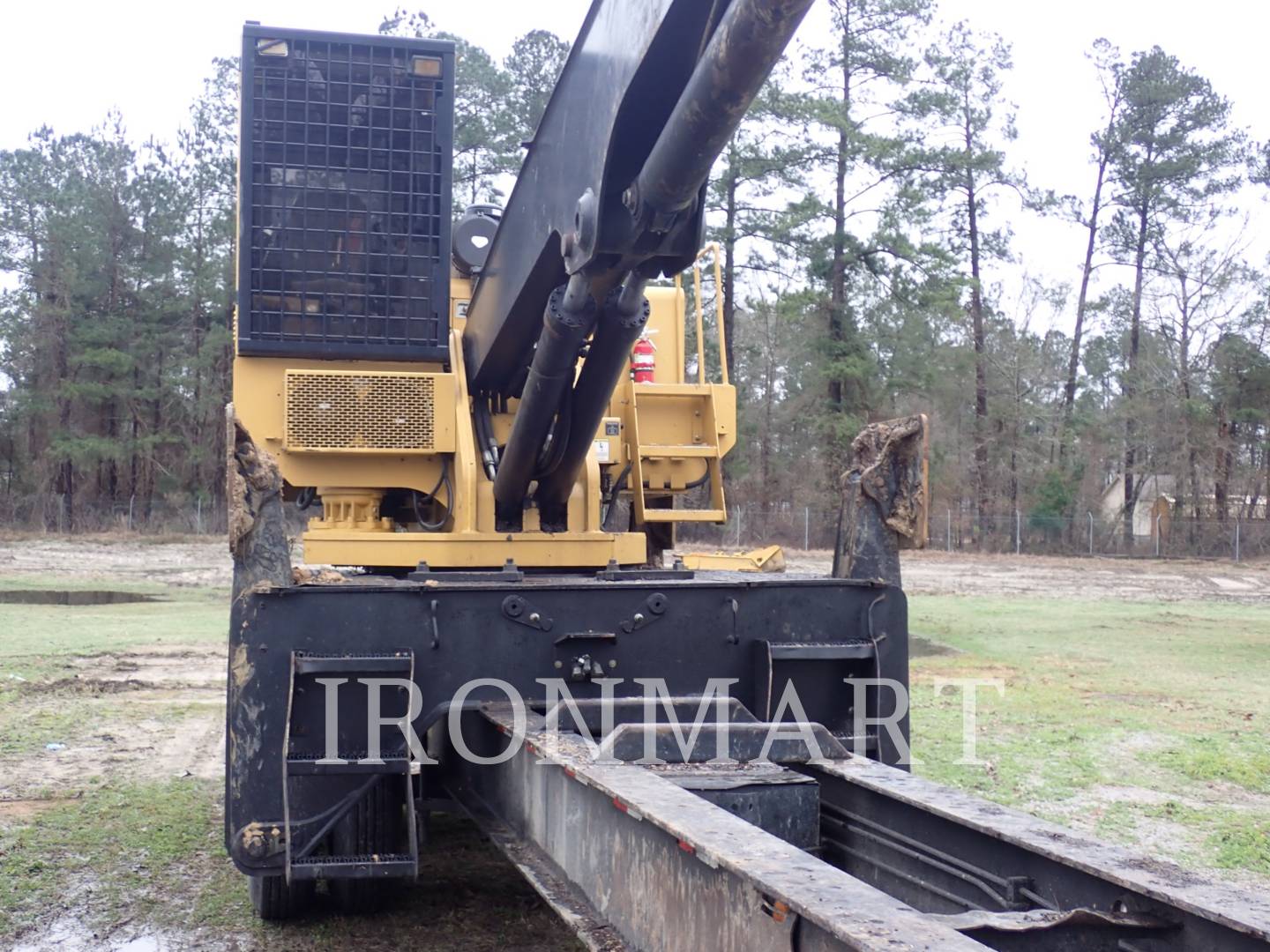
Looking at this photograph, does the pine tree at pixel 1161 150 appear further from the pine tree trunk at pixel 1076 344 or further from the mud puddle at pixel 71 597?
the mud puddle at pixel 71 597

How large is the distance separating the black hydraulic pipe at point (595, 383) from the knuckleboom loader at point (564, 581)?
0.07 ft

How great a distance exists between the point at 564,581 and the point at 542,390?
76 cm

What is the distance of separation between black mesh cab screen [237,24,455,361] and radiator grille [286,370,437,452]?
0.17 meters

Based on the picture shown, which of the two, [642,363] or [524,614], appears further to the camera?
[642,363]

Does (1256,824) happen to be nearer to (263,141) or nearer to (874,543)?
(874,543)

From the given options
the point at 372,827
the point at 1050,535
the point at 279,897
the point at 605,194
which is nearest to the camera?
the point at 605,194

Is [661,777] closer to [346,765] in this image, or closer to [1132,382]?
[346,765]

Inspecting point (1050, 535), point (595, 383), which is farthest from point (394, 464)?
point (1050, 535)

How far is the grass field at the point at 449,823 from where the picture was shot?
5.21 meters

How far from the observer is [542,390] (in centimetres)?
530

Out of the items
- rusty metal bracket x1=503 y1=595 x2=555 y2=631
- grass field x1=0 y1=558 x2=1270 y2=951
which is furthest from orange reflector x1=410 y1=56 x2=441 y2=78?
grass field x1=0 y1=558 x2=1270 y2=951

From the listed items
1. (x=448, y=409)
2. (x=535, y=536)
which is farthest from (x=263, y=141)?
(x=535, y=536)

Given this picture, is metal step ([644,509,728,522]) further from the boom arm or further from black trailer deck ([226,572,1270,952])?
black trailer deck ([226,572,1270,952])

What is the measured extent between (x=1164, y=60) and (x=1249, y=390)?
9750 mm
